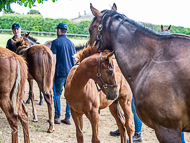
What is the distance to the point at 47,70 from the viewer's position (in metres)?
5.25

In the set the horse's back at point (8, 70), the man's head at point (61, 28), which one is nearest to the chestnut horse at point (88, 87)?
the horse's back at point (8, 70)

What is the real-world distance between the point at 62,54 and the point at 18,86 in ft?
6.41

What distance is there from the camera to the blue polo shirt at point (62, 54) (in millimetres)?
5535

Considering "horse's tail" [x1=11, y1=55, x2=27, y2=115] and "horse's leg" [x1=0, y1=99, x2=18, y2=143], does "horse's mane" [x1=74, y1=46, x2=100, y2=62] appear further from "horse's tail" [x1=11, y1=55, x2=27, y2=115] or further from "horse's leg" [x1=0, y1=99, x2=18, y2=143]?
"horse's leg" [x1=0, y1=99, x2=18, y2=143]

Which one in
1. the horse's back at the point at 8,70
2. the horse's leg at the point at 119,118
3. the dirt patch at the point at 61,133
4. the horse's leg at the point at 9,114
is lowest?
the dirt patch at the point at 61,133

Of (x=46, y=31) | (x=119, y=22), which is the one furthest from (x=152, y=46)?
(x=46, y=31)

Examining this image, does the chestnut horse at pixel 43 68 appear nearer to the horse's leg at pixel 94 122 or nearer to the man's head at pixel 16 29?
the man's head at pixel 16 29

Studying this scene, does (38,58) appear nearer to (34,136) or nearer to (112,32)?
(34,136)

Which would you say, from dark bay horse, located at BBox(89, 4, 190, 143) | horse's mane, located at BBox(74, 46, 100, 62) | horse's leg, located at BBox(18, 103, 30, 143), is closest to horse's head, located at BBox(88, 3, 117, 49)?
dark bay horse, located at BBox(89, 4, 190, 143)

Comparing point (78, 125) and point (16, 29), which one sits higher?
point (16, 29)

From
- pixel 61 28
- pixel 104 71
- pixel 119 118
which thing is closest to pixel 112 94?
pixel 104 71

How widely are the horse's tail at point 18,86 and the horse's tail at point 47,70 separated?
3.92 ft

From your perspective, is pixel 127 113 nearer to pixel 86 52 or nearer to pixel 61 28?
pixel 86 52

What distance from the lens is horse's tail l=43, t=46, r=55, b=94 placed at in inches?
205
